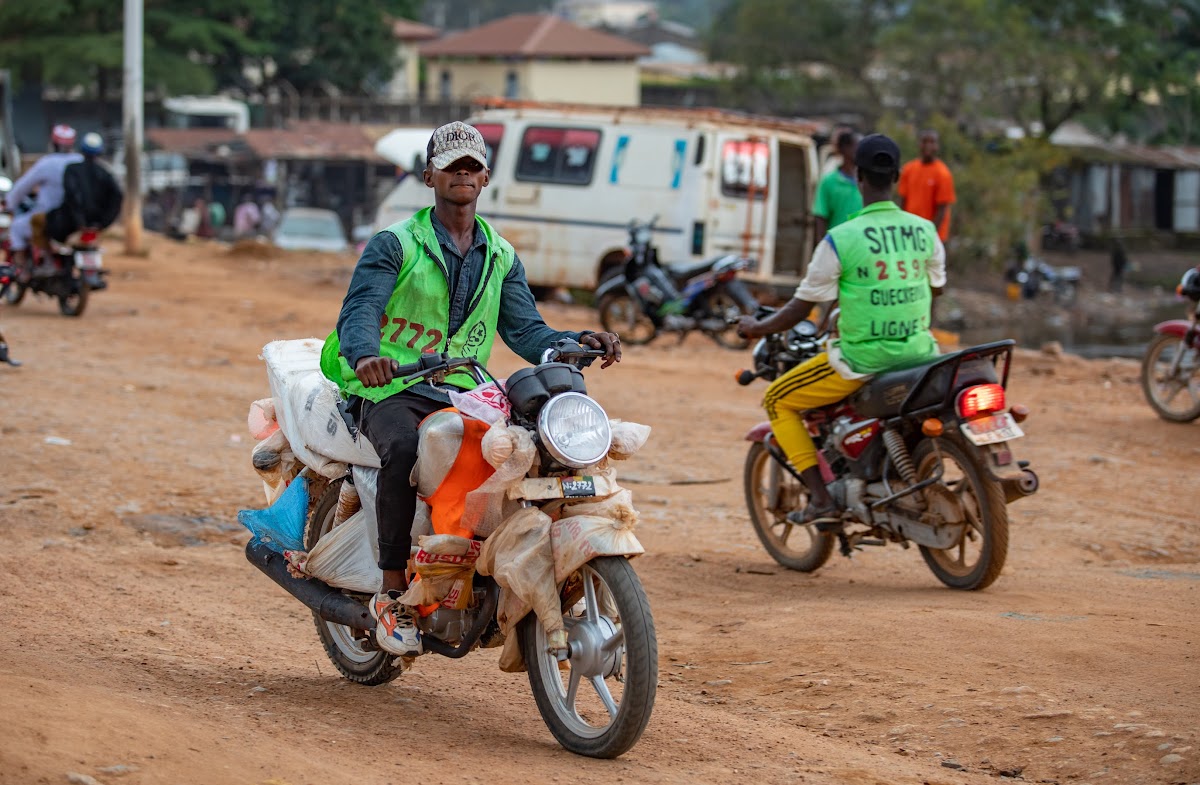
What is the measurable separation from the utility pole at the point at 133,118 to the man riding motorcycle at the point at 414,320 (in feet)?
56.7

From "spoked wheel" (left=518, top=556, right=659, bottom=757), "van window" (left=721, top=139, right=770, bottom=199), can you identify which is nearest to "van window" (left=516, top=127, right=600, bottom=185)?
"van window" (left=721, top=139, right=770, bottom=199)

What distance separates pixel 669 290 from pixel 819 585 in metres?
8.61

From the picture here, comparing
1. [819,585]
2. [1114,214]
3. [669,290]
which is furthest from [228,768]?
[1114,214]

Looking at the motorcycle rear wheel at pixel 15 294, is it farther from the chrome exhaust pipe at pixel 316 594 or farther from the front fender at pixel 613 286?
the chrome exhaust pipe at pixel 316 594

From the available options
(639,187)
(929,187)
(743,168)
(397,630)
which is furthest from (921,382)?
(639,187)

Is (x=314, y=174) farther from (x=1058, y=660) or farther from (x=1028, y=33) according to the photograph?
(x=1058, y=660)

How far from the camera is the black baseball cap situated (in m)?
6.35

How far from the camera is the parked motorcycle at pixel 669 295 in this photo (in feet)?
48.9

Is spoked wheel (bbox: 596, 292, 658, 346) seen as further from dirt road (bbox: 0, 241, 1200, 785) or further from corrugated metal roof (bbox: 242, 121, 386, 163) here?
corrugated metal roof (bbox: 242, 121, 386, 163)

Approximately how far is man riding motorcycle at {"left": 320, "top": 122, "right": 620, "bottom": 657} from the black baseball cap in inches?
91.9

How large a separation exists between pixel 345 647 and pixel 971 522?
277 centimetres

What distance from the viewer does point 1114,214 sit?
1804 inches

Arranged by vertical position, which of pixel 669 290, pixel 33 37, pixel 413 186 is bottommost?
pixel 669 290

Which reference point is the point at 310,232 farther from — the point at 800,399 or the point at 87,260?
the point at 800,399
